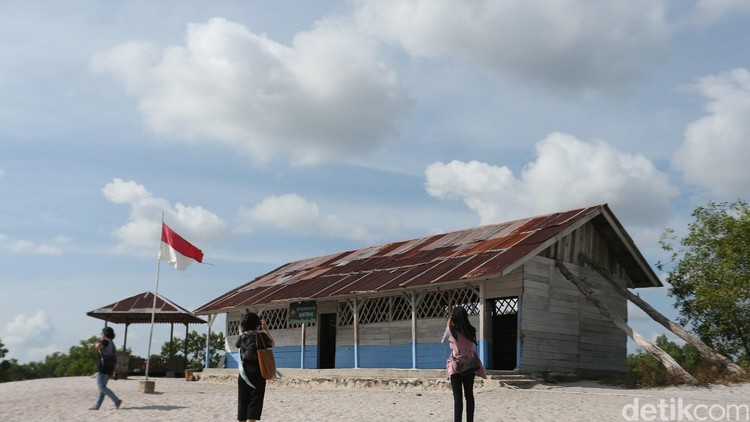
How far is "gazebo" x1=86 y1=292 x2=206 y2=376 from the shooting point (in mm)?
26812

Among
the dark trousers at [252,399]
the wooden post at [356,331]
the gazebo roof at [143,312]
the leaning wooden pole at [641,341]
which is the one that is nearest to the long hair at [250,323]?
the dark trousers at [252,399]

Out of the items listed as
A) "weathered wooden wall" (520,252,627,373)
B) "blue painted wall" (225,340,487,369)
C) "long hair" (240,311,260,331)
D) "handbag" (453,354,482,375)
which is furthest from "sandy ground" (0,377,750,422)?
"long hair" (240,311,260,331)

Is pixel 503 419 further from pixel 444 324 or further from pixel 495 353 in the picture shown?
pixel 495 353

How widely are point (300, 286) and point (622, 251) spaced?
9.83 m

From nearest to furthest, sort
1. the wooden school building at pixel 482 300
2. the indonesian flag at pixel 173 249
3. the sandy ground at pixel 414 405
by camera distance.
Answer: the sandy ground at pixel 414 405
the wooden school building at pixel 482 300
the indonesian flag at pixel 173 249

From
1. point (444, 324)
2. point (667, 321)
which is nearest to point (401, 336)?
point (444, 324)

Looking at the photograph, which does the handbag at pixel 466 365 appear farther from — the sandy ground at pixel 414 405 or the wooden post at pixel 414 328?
the wooden post at pixel 414 328

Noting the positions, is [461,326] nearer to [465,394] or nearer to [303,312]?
[465,394]

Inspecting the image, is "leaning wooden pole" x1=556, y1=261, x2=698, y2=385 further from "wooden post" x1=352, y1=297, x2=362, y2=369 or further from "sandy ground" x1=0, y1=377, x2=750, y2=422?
"wooden post" x1=352, y1=297, x2=362, y2=369

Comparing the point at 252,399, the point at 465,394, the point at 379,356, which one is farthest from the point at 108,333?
the point at 379,356

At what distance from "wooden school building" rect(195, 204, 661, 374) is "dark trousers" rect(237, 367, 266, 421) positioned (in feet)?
27.3

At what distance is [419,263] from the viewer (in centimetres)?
1983

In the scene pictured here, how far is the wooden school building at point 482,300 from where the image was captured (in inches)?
672

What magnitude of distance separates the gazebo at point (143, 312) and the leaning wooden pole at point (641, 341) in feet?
A: 48.3
